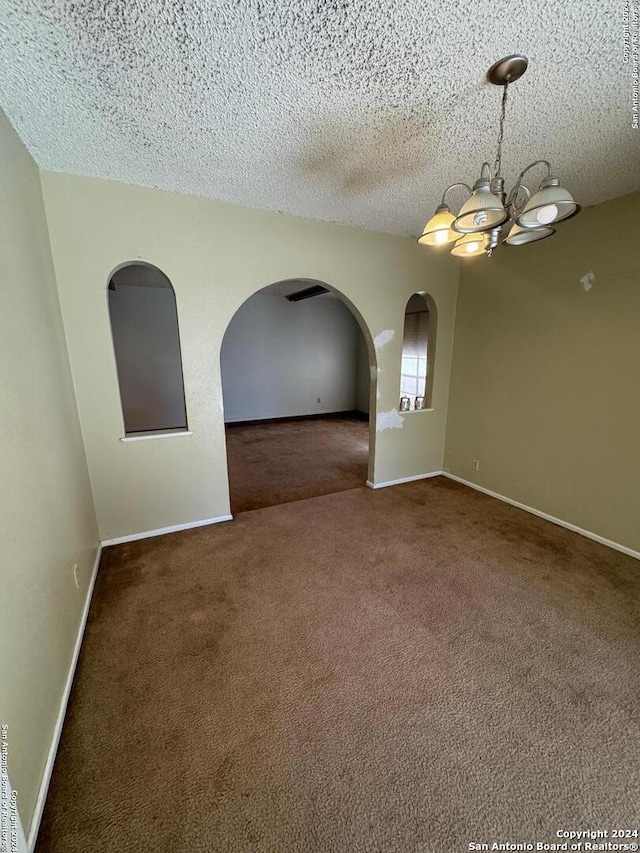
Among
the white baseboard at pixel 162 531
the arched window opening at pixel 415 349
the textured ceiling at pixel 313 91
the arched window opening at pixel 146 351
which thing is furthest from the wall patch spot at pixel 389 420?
the arched window opening at pixel 146 351

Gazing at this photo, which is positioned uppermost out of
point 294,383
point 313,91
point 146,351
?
point 313,91

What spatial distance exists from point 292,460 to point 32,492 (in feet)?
11.7

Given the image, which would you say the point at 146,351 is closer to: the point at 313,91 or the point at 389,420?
the point at 389,420

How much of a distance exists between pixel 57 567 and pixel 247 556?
1210mm

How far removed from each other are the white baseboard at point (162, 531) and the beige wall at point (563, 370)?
276 centimetres

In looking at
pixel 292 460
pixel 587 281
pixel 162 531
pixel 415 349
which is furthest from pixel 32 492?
pixel 415 349

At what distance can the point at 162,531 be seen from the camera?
280 cm

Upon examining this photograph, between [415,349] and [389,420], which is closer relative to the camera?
[389,420]

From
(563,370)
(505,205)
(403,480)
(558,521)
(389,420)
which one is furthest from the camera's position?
(403,480)

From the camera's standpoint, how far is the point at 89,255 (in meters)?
2.26

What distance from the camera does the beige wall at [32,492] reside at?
108 centimetres

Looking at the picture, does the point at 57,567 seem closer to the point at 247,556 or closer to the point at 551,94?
the point at 247,556

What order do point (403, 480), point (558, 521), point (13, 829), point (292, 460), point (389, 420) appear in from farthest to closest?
point (292, 460) < point (403, 480) < point (389, 420) < point (558, 521) < point (13, 829)

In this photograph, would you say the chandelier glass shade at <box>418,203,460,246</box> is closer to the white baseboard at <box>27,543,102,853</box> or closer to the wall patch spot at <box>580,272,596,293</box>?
the wall patch spot at <box>580,272,596,293</box>
